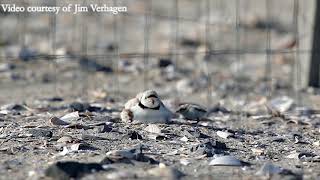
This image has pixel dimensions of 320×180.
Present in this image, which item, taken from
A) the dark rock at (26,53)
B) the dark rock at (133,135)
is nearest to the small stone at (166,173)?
the dark rock at (133,135)

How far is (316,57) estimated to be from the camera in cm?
739

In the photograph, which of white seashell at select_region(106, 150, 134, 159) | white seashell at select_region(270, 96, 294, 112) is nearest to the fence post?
white seashell at select_region(270, 96, 294, 112)

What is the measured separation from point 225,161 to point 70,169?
838 millimetres

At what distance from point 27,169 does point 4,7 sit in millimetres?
3824

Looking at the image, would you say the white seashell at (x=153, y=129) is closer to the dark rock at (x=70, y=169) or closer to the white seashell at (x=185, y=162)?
the white seashell at (x=185, y=162)

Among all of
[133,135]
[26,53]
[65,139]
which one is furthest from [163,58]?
[65,139]

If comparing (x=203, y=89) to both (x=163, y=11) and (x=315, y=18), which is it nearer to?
(x=315, y=18)

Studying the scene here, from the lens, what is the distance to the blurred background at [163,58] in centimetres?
724

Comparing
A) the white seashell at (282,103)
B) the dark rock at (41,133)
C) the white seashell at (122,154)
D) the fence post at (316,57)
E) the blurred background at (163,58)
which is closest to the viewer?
the white seashell at (122,154)

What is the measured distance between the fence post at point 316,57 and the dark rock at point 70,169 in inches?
148

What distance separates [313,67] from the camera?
738 cm

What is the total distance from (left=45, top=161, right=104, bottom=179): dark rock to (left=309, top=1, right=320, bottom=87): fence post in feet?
12.4

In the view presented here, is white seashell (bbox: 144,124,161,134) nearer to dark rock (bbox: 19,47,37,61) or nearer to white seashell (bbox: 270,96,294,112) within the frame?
white seashell (bbox: 270,96,294,112)

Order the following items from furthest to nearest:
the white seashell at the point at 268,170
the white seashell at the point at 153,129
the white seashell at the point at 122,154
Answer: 1. the white seashell at the point at 153,129
2. the white seashell at the point at 122,154
3. the white seashell at the point at 268,170
